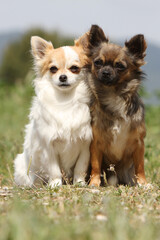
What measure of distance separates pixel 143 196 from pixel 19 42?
53.9 metres

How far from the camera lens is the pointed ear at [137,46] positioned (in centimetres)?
427

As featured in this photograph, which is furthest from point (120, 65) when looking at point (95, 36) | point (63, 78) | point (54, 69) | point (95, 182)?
point (95, 182)

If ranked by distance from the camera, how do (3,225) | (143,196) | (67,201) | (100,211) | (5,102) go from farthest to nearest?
(5,102) → (143,196) → (67,201) → (100,211) → (3,225)

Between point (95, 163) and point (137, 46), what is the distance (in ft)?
4.80

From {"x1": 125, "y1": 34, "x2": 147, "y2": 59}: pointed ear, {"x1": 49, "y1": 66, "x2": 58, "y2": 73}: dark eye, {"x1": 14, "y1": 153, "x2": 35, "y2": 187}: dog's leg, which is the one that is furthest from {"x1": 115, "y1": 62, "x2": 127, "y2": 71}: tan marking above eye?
{"x1": 14, "y1": 153, "x2": 35, "y2": 187}: dog's leg

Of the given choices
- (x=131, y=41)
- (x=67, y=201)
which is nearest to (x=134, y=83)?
(x=131, y=41)

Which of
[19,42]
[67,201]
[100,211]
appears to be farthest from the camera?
[19,42]

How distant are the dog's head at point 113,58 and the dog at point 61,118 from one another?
0.19 m

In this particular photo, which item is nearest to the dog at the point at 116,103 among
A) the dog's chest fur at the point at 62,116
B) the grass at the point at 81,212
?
the dog's chest fur at the point at 62,116

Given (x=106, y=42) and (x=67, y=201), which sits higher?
(x=106, y=42)

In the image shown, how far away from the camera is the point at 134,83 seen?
13.9 ft

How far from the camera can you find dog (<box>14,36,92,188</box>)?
13.8 feet

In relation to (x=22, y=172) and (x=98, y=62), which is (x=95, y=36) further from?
(x=22, y=172)

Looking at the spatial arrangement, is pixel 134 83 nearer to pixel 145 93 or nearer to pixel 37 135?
pixel 37 135
